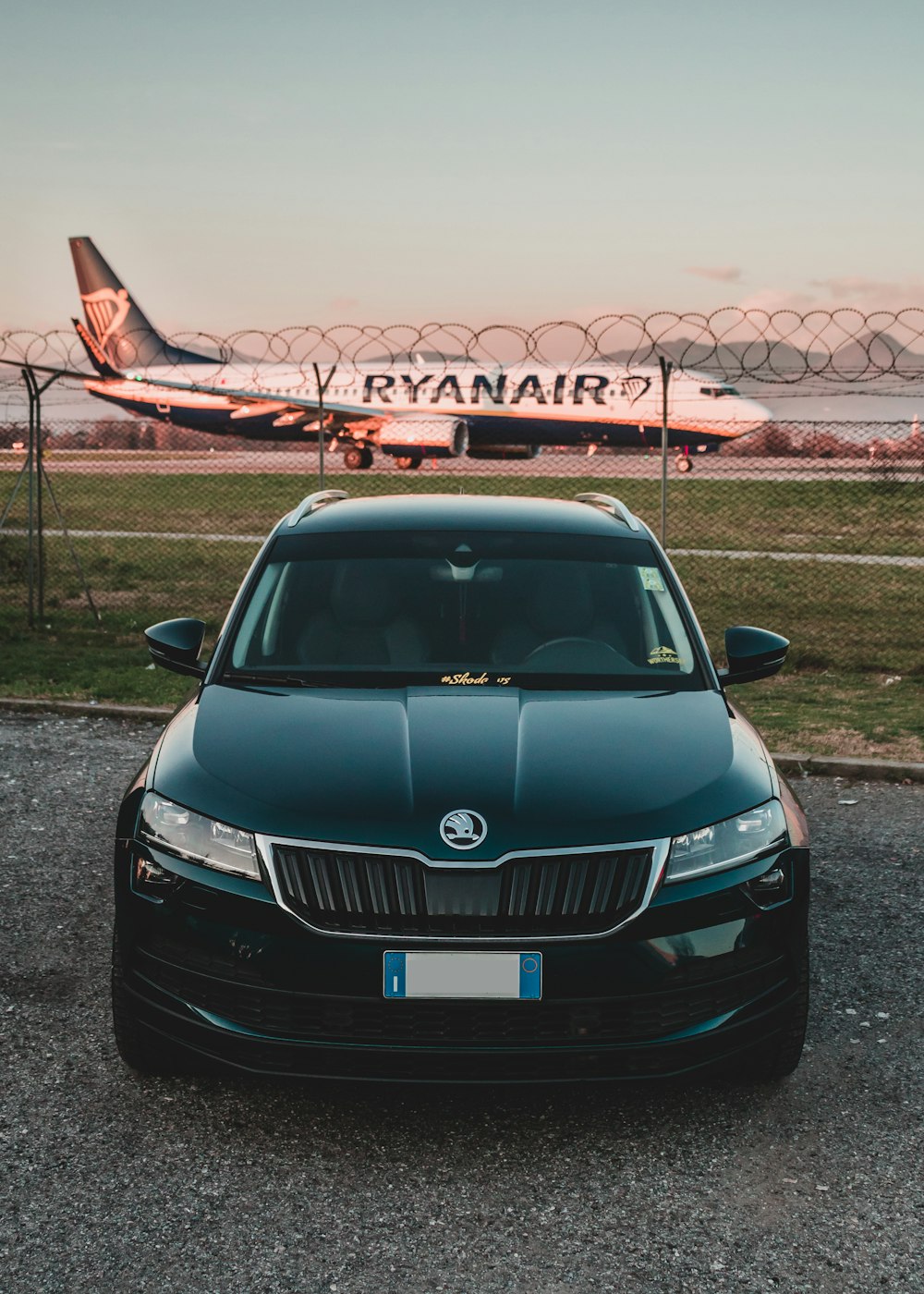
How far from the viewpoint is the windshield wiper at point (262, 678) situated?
4.42m

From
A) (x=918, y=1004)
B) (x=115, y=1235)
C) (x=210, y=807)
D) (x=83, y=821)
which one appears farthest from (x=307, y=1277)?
(x=83, y=821)

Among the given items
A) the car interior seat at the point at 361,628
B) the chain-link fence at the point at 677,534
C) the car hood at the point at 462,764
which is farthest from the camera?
the chain-link fence at the point at 677,534

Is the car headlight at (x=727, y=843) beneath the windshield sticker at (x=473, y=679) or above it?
beneath

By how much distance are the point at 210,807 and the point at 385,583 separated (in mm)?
1603

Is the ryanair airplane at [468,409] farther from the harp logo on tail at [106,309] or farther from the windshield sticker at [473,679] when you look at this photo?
the windshield sticker at [473,679]

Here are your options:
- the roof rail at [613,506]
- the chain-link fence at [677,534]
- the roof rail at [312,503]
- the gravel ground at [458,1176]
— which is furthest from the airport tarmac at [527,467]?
the gravel ground at [458,1176]

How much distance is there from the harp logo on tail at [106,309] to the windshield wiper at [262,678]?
5065 cm

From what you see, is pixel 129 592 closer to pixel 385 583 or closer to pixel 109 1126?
pixel 385 583

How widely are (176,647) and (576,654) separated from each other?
1.39m

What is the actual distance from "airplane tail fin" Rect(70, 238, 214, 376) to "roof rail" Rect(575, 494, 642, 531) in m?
47.6

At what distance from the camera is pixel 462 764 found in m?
3.67

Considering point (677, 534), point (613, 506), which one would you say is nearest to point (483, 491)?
point (677, 534)

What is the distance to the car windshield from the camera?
454 centimetres

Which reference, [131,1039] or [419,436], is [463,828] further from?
[419,436]
